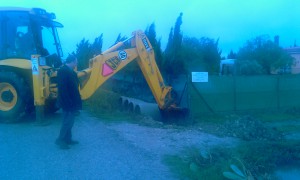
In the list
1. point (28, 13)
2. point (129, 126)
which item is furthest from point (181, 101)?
point (28, 13)

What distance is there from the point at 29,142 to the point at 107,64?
387 cm

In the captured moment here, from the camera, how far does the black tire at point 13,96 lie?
33.8 feet

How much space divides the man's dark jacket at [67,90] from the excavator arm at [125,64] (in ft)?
10.5

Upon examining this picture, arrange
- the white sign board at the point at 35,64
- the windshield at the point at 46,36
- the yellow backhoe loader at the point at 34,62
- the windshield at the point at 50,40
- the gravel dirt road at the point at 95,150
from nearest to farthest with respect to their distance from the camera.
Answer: the gravel dirt road at the point at 95,150 → the white sign board at the point at 35,64 → the yellow backhoe loader at the point at 34,62 → the windshield at the point at 46,36 → the windshield at the point at 50,40

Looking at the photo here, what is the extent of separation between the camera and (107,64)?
11250 mm

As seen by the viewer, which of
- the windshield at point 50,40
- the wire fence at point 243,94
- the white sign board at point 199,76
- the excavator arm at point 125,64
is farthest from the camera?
the wire fence at point 243,94

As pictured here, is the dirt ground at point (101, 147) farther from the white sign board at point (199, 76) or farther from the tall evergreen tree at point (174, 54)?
the tall evergreen tree at point (174, 54)

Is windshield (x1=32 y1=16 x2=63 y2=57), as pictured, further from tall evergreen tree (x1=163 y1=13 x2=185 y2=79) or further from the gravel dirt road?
tall evergreen tree (x1=163 y1=13 x2=185 y2=79)

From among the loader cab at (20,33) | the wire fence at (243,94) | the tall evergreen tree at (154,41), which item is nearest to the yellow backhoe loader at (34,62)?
the loader cab at (20,33)

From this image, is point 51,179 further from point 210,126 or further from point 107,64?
point 210,126

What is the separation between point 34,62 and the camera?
9852 millimetres

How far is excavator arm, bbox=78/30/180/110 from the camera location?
11.0 meters

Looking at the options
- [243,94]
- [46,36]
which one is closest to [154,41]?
[243,94]

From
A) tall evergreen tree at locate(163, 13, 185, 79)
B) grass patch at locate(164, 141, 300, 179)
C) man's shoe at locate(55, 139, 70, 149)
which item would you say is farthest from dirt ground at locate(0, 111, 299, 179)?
tall evergreen tree at locate(163, 13, 185, 79)
